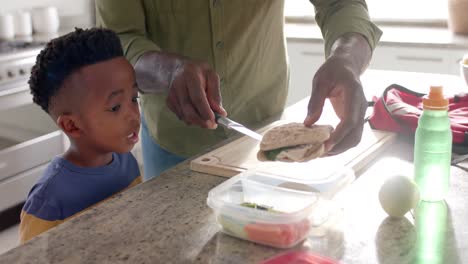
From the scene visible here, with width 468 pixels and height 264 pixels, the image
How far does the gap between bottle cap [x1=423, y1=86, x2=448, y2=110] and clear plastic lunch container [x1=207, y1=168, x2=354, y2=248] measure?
0.73 ft

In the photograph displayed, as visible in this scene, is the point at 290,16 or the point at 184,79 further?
the point at 290,16

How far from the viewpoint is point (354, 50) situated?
1322 mm

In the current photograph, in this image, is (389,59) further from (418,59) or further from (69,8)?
(69,8)

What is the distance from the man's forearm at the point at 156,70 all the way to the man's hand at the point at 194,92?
1.3 inches

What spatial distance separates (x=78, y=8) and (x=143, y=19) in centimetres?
207

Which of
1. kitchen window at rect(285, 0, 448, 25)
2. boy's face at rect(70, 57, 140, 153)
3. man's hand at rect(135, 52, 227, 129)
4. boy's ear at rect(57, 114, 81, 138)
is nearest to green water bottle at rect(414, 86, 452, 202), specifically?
man's hand at rect(135, 52, 227, 129)

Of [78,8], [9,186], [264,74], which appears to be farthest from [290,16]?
[264,74]

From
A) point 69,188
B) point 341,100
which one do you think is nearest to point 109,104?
point 69,188

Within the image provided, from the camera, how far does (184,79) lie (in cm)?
115

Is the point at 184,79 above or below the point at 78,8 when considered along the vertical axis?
above

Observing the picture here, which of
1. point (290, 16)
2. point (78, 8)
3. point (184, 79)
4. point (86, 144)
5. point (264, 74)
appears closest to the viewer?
point (184, 79)

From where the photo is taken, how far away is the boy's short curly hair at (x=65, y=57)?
124cm

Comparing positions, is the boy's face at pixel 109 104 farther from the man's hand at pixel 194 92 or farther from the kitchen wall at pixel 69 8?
the kitchen wall at pixel 69 8

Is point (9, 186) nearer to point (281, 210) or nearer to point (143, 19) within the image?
point (143, 19)
